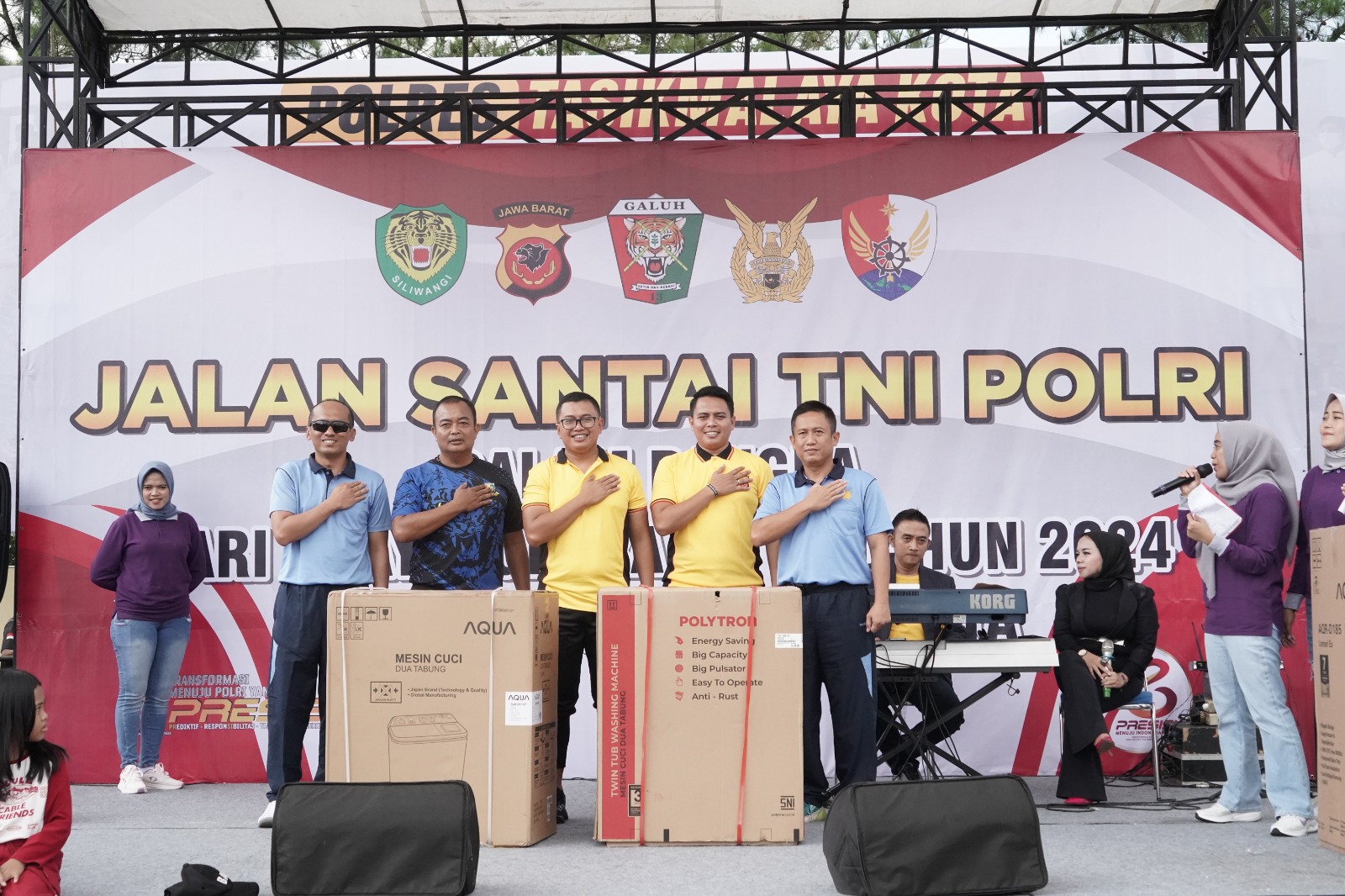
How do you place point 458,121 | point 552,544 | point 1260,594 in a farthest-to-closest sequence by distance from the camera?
point 458,121
point 552,544
point 1260,594

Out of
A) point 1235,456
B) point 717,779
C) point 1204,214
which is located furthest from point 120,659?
point 1204,214

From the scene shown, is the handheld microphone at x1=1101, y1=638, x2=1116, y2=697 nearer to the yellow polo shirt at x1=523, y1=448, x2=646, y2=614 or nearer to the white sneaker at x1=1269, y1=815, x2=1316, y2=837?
the white sneaker at x1=1269, y1=815, x2=1316, y2=837

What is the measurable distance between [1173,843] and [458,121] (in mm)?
5380

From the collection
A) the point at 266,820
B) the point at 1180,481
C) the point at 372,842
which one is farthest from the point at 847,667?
the point at 266,820

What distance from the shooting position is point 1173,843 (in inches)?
157

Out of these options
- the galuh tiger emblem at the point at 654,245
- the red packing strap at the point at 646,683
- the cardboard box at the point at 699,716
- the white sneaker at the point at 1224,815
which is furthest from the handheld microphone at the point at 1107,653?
the galuh tiger emblem at the point at 654,245

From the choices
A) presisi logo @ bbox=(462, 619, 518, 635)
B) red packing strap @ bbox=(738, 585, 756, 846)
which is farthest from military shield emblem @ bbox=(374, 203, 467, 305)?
red packing strap @ bbox=(738, 585, 756, 846)

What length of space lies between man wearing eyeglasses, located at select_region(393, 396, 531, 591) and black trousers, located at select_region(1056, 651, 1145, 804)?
7.35 feet

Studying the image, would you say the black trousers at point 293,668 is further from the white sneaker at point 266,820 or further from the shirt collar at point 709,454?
the shirt collar at point 709,454

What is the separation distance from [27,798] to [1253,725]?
3886 millimetres

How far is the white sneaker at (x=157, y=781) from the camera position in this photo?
552cm

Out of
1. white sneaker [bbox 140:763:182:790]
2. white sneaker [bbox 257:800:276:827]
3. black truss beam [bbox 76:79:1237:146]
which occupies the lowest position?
white sneaker [bbox 140:763:182:790]

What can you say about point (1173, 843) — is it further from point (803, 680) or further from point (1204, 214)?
point (1204, 214)

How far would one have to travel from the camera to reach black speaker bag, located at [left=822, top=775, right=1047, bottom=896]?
3.16 meters
